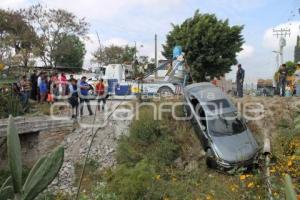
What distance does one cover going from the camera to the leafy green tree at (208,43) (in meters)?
28.3

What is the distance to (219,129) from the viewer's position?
14.6 m

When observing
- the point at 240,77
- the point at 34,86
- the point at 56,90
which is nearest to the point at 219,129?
the point at 240,77

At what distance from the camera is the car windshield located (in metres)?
14.6

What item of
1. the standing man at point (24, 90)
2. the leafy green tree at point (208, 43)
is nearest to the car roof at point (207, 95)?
the standing man at point (24, 90)

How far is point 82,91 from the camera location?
16.1 metres

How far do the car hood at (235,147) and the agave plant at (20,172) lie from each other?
12.1m

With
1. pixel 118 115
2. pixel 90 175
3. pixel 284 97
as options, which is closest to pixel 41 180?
pixel 90 175

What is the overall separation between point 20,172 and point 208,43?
2738 centimetres

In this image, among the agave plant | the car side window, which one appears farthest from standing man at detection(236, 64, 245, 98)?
the agave plant

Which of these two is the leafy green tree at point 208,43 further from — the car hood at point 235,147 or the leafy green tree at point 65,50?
the car hood at point 235,147

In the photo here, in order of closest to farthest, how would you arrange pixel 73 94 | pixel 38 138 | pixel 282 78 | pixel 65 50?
pixel 38 138, pixel 73 94, pixel 282 78, pixel 65 50

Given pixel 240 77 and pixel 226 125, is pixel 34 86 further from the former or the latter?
pixel 240 77

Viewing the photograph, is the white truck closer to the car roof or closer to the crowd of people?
the crowd of people

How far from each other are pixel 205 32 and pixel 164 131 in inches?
572
